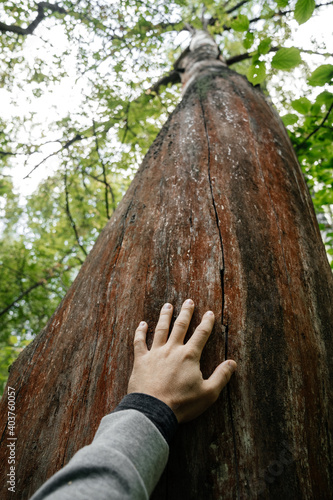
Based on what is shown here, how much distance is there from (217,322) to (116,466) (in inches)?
22.6

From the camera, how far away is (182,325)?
1049 mm

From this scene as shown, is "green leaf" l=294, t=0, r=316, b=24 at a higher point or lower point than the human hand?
higher

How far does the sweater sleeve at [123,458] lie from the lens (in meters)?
0.63

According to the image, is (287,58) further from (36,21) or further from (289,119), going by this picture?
(36,21)

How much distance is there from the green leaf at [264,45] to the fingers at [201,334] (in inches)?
61.1

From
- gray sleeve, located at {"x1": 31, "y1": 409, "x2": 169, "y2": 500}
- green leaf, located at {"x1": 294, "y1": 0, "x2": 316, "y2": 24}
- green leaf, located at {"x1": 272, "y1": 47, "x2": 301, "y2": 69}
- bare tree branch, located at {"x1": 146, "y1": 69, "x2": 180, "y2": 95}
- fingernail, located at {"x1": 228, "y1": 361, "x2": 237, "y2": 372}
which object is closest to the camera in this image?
gray sleeve, located at {"x1": 31, "y1": 409, "x2": 169, "y2": 500}

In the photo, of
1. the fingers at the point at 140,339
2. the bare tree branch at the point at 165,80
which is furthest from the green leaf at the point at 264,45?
the bare tree branch at the point at 165,80

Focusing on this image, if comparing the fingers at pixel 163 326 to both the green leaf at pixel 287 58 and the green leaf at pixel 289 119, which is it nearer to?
the green leaf at pixel 287 58

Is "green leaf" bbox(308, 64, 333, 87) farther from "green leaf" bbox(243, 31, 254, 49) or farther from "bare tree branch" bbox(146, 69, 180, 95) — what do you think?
"bare tree branch" bbox(146, 69, 180, 95)

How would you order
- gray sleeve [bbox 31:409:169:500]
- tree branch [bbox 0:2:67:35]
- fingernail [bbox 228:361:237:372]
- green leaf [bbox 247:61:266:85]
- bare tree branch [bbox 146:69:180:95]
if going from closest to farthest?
gray sleeve [bbox 31:409:169:500] < fingernail [bbox 228:361:237:372] < green leaf [bbox 247:61:266:85] < tree branch [bbox 0:2:67:35] < bare tree branch [bbox 146:69:180:95]

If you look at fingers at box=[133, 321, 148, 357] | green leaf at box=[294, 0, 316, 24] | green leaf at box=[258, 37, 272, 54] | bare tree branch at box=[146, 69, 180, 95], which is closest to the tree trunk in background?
fingers at box=[133, 321, 148, 357]

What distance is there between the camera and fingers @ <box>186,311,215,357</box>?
100cm

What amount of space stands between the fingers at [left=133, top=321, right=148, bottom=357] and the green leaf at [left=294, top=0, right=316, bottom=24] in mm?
1661

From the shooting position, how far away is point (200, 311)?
1.11m
